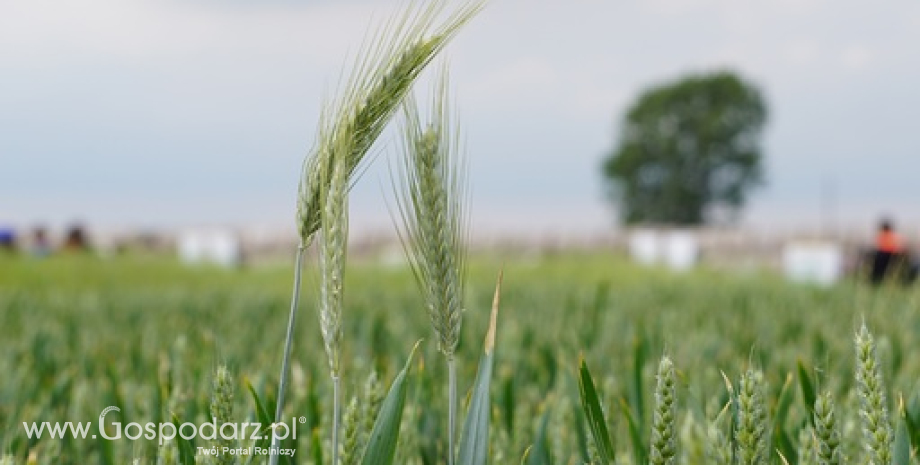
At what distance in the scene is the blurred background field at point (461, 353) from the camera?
6.28 ft

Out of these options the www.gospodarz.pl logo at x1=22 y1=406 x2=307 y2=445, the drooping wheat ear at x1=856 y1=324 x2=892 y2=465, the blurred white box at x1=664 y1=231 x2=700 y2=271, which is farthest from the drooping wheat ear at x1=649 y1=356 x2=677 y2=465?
the blurred white box at x1=664 y1=231 x2=700 y2=271

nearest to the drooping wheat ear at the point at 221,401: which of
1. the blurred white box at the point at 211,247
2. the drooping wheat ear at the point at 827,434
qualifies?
the drooping wheat ear at the point at 827,434

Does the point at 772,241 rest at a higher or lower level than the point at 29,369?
lower

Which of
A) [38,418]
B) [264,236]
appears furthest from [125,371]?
[264,236]

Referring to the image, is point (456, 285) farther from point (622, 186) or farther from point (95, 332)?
point (622, 186)

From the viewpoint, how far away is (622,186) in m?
53.2

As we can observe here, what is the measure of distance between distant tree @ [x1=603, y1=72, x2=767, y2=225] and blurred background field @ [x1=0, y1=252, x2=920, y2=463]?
44.6 metres

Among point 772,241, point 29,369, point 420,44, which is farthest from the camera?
point 772,241

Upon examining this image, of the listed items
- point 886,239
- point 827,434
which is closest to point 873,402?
point 827,434

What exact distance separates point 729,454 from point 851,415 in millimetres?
900

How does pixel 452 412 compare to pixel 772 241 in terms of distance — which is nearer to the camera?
pixel 452 412

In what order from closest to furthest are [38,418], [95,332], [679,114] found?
[38,418] < [95,332] < [679,114]

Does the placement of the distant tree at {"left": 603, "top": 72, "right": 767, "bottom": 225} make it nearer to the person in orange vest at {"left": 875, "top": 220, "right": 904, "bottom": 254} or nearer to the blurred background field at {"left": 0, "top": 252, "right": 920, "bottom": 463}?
the person in orange vest at {"left": 875, "top": 220, "right": 904, "bottom": 254}

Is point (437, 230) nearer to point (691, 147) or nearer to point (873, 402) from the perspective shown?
point (873, 402)
